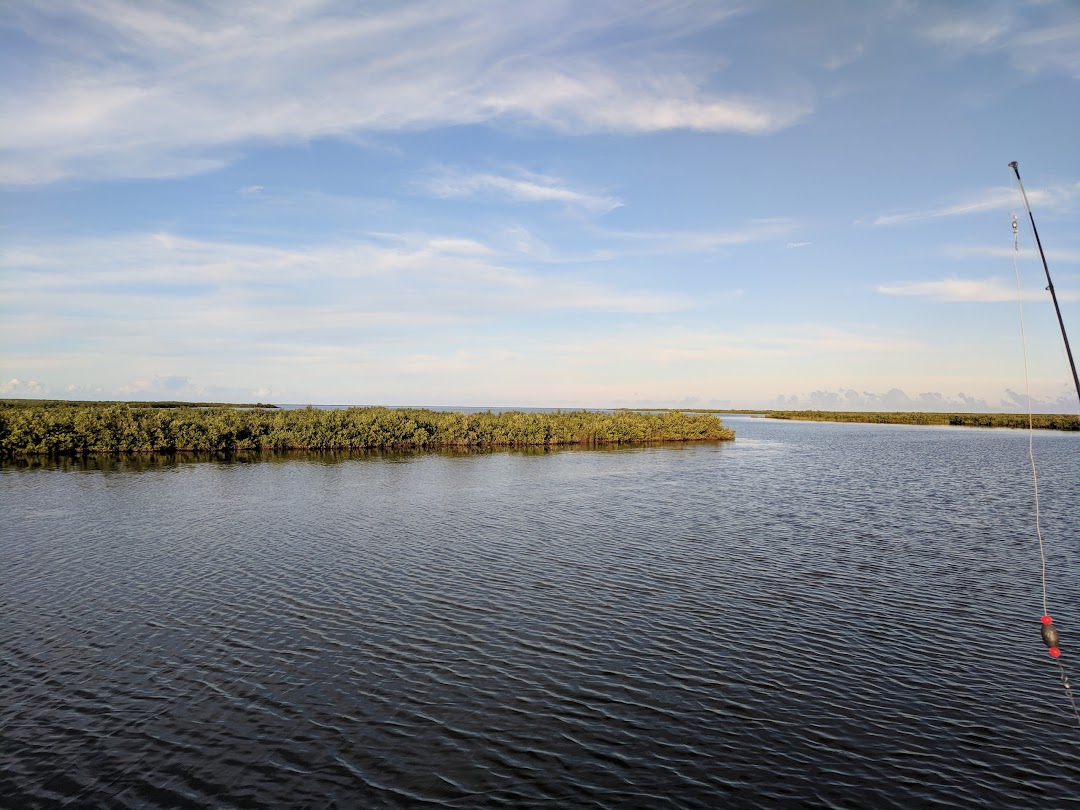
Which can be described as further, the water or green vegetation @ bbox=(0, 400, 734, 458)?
→ green vegetation @ bbox=(0, 400, 734, 458)

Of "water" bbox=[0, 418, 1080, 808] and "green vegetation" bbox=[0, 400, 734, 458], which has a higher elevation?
"green vegetation" bbox=[0, 400, 734, 458]

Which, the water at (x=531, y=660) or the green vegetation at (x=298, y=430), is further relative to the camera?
the green vegetation at (x=298, y=430)

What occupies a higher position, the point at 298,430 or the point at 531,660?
the point at 298,430

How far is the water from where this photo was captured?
15.2m

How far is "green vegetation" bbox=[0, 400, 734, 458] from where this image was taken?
88625mm

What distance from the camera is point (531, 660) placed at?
21.8 metres

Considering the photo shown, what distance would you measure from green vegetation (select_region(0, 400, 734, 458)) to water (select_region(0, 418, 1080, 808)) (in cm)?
5456

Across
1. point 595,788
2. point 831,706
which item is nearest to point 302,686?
point 595,788

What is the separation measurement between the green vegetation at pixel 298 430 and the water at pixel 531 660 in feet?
179

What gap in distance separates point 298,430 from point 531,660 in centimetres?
9220

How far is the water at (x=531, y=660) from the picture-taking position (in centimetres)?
1521

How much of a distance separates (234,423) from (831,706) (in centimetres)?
10245

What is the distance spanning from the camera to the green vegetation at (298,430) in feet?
291

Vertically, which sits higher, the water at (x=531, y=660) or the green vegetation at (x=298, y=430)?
the green vegetation at (x=298, y=430)
